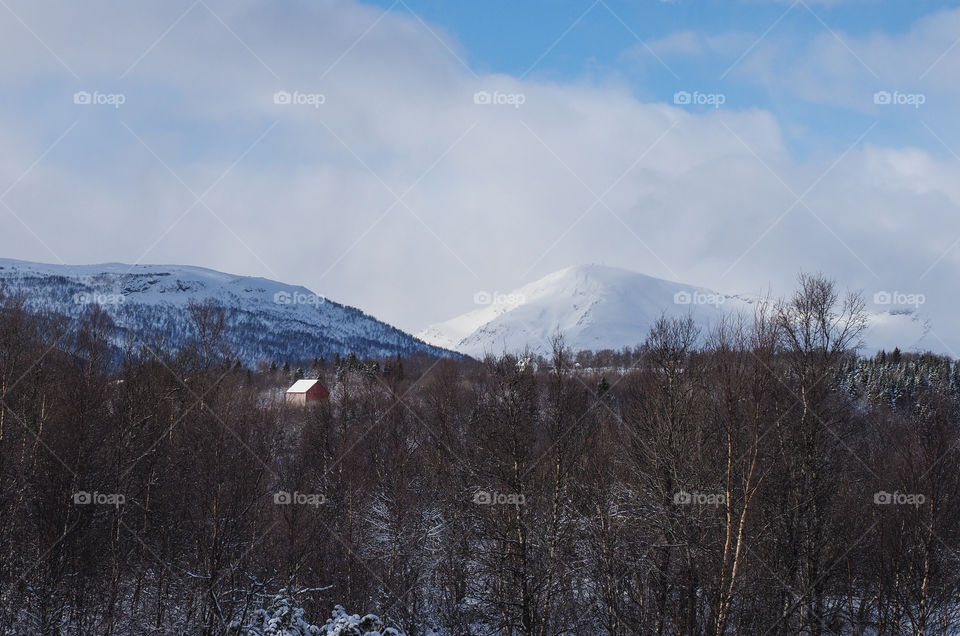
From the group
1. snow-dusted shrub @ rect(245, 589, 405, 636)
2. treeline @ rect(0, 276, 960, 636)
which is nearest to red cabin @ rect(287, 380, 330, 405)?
treeline @ rect(0, 276, 960, 636)

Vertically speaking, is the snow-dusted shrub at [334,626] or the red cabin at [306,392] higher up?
the red cabin at [306,392]

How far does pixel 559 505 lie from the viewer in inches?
941

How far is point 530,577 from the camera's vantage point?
74.8 feet

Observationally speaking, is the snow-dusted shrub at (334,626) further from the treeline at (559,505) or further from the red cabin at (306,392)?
the red cabin at (306,392)

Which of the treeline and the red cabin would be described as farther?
the red cabin

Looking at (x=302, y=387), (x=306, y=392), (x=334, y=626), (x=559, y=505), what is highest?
(x=302, y=387)

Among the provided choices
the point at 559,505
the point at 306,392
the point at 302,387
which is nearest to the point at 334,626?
the point at 559,505

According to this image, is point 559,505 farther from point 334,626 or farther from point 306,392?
point 306,392

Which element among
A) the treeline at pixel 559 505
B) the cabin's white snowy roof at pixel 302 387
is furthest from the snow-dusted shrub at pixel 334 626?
the cabin's white snowy roof at pixel 302 387

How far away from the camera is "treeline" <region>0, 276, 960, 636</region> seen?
20.1 metres

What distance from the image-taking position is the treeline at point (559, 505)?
20094mm

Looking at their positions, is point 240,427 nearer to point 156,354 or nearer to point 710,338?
point 156,354

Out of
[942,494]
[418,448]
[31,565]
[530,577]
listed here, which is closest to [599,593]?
[530,577]

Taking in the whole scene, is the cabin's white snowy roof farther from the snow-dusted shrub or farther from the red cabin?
the snow-dusted shrub
